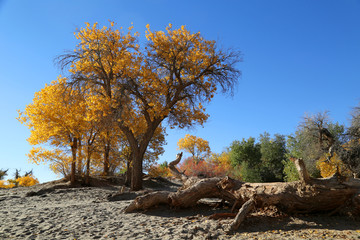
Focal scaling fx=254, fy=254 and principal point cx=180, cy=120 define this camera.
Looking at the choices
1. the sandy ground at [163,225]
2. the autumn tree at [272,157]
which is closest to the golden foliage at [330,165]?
the autumn tree at [272,157]

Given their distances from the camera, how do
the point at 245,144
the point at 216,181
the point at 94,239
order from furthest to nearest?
the point at 245,144, the point at 216,181, the point at 94,239

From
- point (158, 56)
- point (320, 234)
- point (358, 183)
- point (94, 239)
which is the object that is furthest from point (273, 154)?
point (94, 239)

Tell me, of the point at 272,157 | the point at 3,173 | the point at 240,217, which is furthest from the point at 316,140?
the point at 3,173

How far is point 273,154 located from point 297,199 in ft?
68.2

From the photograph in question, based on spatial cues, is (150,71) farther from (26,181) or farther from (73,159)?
(26,181)

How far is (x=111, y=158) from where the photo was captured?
69.6 ft

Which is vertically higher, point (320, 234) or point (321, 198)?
point (321, 198)

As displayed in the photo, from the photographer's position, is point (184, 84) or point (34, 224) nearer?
point (34, 224)

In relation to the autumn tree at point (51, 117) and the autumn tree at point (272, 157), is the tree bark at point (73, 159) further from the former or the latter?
the autumn tree at point (272, 157)

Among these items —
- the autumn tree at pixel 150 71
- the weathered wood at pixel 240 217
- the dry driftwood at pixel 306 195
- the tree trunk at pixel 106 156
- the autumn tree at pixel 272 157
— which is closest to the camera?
the weathered wood at pixel 240 217

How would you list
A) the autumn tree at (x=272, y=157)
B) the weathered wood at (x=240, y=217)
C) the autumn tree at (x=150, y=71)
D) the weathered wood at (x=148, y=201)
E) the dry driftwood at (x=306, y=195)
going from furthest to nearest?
1. the autumn tree at (x=272, y=157)
2. the autumn tree at (x=150, y=71)
3. the weathered wood at (x=148, y=201)
4. the dry driftwood at (x=306, y=195)
5. the weathered wood at (x=240, y=217)

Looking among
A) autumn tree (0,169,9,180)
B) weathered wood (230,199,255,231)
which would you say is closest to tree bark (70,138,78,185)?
weathered wood (230,199,255,231)

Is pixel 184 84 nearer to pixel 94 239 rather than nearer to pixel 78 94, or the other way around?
pixel 78 94

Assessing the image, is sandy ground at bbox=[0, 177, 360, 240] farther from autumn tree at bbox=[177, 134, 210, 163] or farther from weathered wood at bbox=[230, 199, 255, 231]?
autumn tree at bbox=[177, 134, 210, 163]
